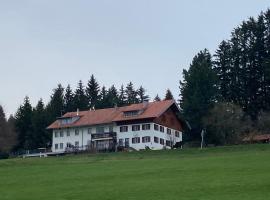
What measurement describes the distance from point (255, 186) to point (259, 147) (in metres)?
32.8

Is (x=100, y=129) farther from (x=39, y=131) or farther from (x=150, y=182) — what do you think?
(x=150, y=182)

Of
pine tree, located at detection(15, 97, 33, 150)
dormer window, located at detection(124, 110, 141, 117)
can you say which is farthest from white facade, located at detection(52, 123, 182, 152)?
pine tree, located at detection(15, 97, 33, 150)

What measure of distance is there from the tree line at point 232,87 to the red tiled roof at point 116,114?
3.58 m

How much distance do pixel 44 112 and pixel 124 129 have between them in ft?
77.8

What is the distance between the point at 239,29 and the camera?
102m

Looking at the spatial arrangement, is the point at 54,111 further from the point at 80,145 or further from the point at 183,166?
the point at 183,166

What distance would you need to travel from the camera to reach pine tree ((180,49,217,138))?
293 feet

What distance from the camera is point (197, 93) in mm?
89875

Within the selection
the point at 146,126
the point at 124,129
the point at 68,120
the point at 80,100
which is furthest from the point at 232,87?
the point at 80,100

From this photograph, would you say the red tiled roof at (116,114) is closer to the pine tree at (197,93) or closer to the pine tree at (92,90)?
the pine tree at (197,93)

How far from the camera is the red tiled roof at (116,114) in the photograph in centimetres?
9488

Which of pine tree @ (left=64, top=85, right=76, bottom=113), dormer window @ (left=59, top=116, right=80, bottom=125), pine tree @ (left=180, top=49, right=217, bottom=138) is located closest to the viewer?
pine tree @ (left=180, top=49, right=217, bottom=138)

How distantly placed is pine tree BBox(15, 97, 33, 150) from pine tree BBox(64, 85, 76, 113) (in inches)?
309

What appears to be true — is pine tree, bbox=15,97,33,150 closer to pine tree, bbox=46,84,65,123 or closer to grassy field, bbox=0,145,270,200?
pine tree, bbox=46,84,65,123
